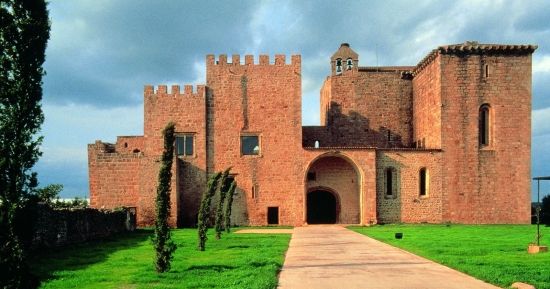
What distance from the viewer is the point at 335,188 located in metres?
35.8

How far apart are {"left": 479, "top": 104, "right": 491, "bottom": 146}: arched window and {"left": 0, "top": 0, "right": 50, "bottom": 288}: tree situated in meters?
30.1

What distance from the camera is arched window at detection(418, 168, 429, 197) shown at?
33719 mm

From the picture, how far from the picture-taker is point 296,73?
34.5 meters

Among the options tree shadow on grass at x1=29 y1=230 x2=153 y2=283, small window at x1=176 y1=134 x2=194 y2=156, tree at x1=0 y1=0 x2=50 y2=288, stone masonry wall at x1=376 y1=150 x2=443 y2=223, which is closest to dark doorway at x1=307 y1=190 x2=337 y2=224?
stone masonry wall at x1=376 y1=150 x2=443 y2=223

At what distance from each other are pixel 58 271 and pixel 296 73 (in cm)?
2430

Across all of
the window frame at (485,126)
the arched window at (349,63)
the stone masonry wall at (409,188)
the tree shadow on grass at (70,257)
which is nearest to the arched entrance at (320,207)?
the stone masonry wall at (409,188)

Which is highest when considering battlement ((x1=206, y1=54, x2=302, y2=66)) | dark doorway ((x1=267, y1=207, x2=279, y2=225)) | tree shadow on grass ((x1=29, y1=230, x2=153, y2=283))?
battlement ((x1=206, y1=54, x2=302, y2=66))

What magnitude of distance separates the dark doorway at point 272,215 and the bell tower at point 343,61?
39.8ft

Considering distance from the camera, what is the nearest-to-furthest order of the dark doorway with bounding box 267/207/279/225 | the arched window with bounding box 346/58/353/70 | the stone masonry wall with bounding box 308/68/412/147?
the dark doorway with bounding box 267/207/279/225, the stone masonry wall with bounding box 308/68/412/147, the arched window with bounding box 346/58/353/70

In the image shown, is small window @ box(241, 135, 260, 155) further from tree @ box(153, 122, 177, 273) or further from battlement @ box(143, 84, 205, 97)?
tree @ box(153, 122, 177, 273)

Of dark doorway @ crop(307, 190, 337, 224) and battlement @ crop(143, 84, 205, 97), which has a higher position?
battlement @ crop(143, 84, 205, 97)

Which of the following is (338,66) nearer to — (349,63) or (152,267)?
(349,63)

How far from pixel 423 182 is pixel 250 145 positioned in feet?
37.2

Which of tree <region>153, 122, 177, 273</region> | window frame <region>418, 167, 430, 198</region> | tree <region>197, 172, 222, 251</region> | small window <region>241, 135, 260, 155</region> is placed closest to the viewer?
tree <region>153, 122, 177, 273</region>
